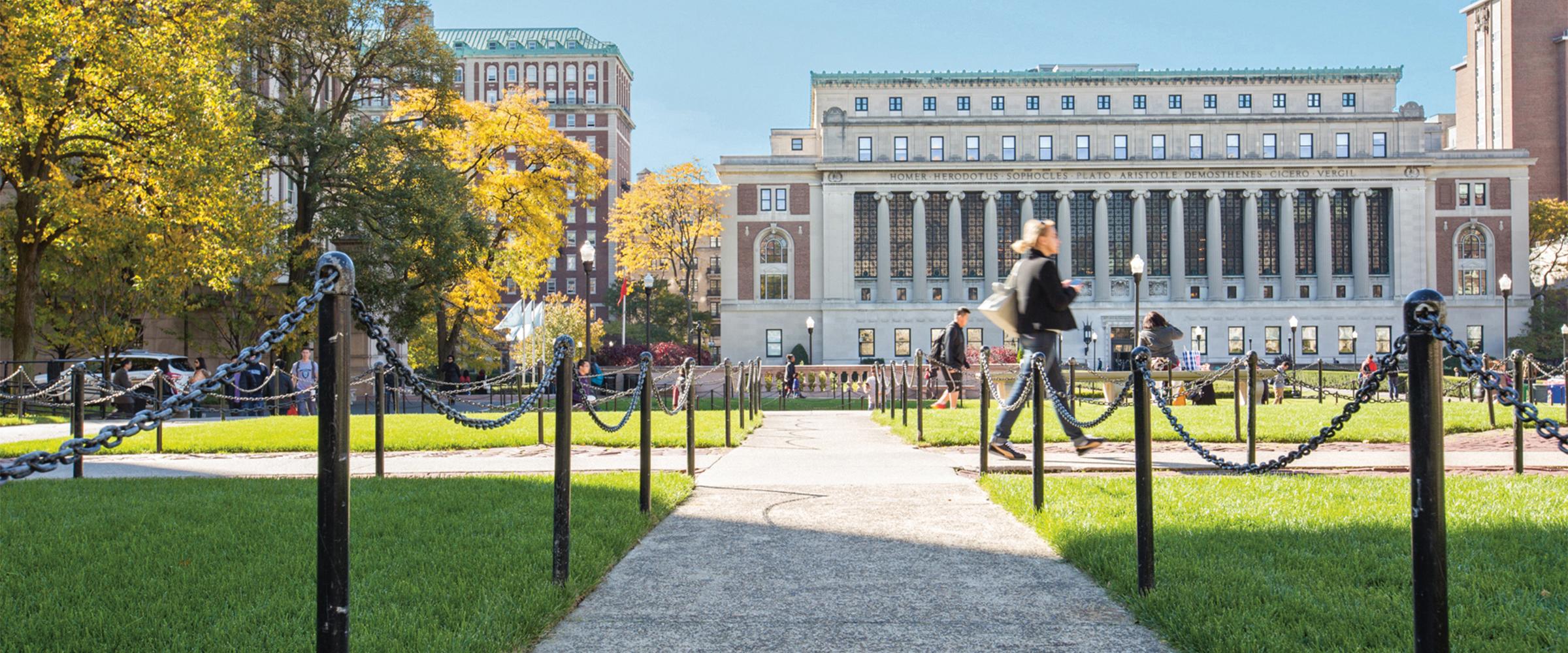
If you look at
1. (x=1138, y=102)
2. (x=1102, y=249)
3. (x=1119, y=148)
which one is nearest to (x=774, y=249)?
(x=1102, y=249)

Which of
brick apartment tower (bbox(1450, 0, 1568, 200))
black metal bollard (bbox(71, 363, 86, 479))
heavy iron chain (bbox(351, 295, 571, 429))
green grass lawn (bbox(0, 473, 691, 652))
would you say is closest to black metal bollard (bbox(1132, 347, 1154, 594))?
green grass lawn (bbox(0, 473, 691, 652))

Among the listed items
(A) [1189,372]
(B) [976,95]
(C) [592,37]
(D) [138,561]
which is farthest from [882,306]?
(D) [138,561]

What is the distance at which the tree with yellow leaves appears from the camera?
7019 cm

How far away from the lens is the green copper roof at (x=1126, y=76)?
80.1 metres

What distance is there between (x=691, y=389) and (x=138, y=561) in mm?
4773

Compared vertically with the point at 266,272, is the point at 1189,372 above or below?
below

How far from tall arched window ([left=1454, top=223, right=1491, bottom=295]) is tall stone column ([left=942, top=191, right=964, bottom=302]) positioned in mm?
36531

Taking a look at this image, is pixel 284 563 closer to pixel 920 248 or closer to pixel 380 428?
pixel 380 428

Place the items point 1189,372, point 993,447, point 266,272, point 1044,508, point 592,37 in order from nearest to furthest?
point 1044,508, point 993,447, point 1189,372, point 266,272, point 592,37

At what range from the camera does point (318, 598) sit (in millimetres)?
3916

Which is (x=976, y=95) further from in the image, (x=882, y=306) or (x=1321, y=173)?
(x=1321, y=173)

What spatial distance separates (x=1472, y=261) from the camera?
262 feet

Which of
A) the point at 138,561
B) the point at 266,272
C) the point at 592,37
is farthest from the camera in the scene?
the point at 592,37

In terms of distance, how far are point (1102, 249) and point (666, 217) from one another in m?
32.5
